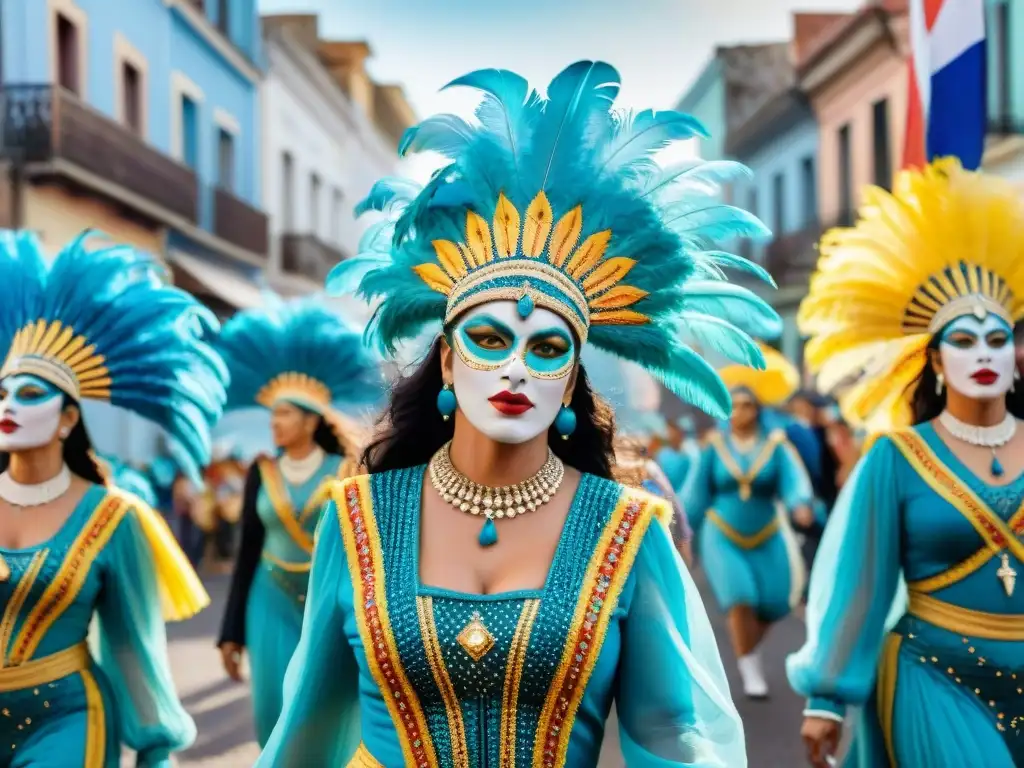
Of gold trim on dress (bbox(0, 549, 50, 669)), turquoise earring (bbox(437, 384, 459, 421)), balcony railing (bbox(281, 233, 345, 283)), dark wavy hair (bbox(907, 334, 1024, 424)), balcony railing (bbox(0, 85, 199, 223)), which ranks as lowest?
gold trim on dress (bbox(0, 549, 50, 669))

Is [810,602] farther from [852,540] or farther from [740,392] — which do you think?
[740,392]

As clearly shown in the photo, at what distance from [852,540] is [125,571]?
2422 millimetres

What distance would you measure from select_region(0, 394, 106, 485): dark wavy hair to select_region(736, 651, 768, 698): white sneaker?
5211 millimetres

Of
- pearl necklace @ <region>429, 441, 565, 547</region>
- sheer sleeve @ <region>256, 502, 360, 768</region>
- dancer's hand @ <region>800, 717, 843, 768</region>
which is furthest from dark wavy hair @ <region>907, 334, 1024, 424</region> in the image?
sheer sleeve @ <region>256, 502, 360, 768</region>

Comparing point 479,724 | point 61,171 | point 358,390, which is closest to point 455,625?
point 479,724

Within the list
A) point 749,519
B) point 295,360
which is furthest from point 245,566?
point 749,519

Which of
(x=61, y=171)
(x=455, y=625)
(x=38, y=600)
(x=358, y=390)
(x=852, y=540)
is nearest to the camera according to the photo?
(x=455, y=625)

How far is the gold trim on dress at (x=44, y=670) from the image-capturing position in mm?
4328

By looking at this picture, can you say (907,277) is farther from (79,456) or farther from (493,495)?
(79,456)

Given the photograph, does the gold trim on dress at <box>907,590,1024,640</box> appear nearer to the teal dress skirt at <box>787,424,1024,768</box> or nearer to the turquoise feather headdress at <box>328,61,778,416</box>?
the teal dress skirt at <box>787,424,1024,768</box>

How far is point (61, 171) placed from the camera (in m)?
15.8

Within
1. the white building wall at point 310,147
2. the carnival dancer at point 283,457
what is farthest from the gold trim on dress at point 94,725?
the white building wall at point 310,147

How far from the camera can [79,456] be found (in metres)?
4.92

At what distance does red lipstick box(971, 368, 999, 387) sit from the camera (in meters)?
4.63
